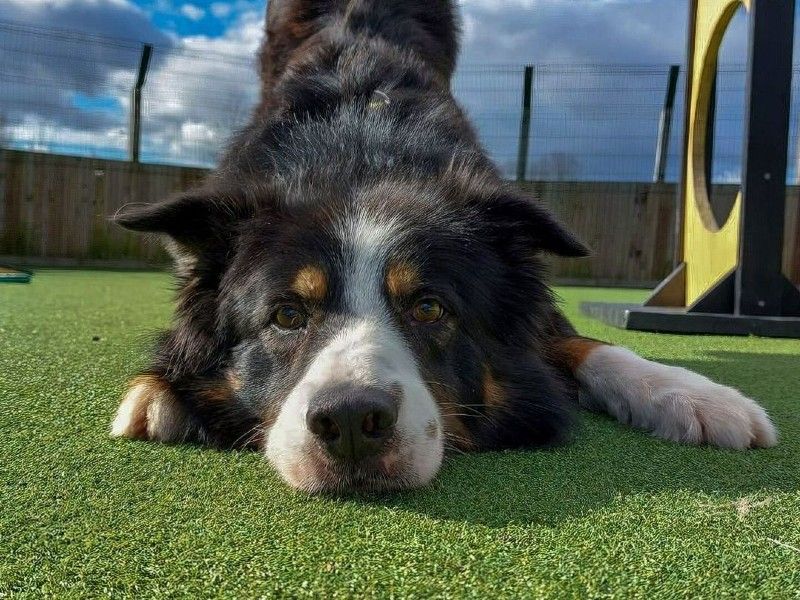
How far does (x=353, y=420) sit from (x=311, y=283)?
613mm

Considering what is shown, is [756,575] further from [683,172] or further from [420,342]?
[683,172]

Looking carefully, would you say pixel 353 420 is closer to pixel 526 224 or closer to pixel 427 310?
pixel 427 310

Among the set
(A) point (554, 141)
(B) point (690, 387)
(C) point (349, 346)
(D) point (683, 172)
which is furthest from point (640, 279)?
(C) point (349, 346)

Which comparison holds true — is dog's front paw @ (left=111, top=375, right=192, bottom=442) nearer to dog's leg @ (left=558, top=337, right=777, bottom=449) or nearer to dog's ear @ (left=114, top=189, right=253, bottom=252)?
dog's ear @ (left=114, top=189, right=253, bottom=252)

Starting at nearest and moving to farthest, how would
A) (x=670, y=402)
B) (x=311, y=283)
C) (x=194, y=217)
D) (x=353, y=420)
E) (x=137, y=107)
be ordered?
(x=353, y=420) < (x=311, y=283) < (x=670, y=402) < (x=194, y=217) < (x=137, y=107)

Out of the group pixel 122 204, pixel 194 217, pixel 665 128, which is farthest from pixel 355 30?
pixel 665 128

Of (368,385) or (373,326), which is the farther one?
(373,326)

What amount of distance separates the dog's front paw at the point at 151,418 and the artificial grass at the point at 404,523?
8cm

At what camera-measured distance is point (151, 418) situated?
228 cm

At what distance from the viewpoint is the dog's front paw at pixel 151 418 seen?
224 centimetres

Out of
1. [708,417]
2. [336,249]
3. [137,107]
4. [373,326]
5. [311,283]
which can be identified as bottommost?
[708,417]

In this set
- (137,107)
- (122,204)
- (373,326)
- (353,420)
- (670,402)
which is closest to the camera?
(353,420)

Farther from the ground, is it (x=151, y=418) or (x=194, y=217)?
(x=194, y=217)

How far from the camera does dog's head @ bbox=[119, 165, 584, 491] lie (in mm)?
1789
